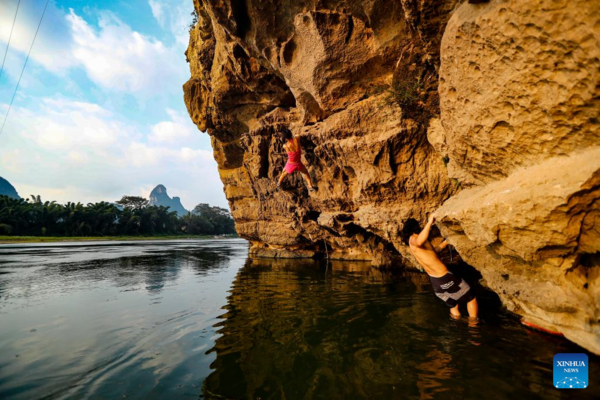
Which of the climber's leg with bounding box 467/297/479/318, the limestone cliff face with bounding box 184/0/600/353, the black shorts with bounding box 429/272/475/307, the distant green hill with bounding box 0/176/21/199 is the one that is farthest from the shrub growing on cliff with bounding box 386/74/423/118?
the distant green hill with bounding box 0/176/21/199

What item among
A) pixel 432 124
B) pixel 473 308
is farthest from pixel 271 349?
pixel 432 124

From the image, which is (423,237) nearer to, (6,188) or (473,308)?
(473,308)

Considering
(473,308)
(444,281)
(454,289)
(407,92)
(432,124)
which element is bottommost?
(473,308)

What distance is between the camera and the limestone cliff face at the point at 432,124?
343 cm

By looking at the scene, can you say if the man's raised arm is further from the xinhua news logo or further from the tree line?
the tree line

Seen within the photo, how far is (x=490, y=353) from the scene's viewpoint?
12.9 feet

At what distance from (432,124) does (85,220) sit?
214 ft

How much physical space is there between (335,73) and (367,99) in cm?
158

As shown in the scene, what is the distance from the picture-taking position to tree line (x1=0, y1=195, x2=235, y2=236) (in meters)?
47.0

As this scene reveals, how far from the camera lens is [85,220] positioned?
53.6m

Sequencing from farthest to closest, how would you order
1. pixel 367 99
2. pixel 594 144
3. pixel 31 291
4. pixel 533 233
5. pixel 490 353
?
1. pixel 367 99
2. pixel 31 291
3. pixel 490 353
4. pixel 533 233
5. pixel 594 144

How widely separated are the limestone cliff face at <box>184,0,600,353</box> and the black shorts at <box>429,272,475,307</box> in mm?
499

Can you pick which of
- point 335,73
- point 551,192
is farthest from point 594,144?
point 335,73

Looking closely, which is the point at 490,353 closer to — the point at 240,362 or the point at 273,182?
the point at 240,362
